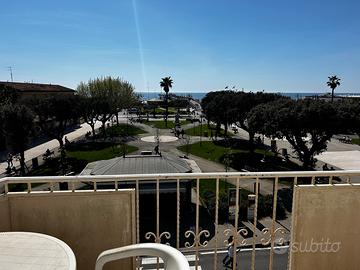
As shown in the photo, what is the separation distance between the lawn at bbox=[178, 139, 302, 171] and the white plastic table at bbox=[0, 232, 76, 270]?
24.0 meters

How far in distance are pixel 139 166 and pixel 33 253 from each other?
14702mm

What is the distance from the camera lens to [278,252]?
39.5 feet

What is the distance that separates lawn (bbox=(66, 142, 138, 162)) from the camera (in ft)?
101

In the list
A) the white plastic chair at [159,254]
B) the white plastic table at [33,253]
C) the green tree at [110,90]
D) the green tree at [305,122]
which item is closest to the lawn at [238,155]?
the green tree at [305,122]

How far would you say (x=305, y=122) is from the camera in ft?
73.4

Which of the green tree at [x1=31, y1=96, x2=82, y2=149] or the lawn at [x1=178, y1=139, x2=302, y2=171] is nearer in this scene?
the lawn at [x1=178, y1=139, x2=302, y2=171]

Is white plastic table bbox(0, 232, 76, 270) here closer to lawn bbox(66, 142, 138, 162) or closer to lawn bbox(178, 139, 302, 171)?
lawn bbox(178, 139, 302, 171)

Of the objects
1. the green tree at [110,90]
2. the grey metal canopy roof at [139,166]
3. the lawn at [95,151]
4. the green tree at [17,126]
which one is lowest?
the lawn at [95,151]

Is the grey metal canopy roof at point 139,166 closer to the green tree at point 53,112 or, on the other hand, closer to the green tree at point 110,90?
the green tree at point 53,112

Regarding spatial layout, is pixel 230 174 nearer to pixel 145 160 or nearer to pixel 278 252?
pixel 278 252

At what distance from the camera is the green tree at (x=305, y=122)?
22127 millimetres

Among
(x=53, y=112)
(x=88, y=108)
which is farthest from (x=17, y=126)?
(x=88, y=108)

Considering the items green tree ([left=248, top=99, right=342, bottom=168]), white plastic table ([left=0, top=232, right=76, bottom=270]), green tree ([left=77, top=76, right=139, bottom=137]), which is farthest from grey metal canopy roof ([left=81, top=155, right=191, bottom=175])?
green tree ([left=77, top=76, right=139, bottom=137])

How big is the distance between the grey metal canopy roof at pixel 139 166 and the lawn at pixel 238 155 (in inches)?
379
